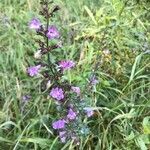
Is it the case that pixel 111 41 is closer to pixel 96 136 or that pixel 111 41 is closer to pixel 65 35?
pixel 65 35

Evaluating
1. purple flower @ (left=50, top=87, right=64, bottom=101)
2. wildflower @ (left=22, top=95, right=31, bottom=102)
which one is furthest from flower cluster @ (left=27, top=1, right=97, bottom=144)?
wildflower @ (left=22, top=95, right=31, bottom=102)

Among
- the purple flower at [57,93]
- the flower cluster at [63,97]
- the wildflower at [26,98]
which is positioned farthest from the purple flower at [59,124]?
the wildflower at [26,98]

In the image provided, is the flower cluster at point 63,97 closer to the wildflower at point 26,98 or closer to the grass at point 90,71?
the grass at point 90,71

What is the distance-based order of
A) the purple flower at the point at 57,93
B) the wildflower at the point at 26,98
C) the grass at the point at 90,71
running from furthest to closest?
the wildflower at the point at 26,98 → the grass at the point at 90,71 → the purple flower at the point at 57,93

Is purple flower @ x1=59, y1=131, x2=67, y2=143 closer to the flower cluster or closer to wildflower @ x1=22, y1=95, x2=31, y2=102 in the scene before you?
the flower cluster

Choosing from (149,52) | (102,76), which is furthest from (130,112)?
(149,52)

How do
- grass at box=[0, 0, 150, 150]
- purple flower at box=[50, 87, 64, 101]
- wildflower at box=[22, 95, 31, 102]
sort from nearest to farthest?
purple flower at box=[50, 87, 64, 101] → grass at box=[0, 0, 150, 150] → wildflower at box=[22, 95, 31, 102]

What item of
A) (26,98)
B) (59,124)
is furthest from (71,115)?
(26,98)

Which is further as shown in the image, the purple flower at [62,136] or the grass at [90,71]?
the grass at [90,71]
